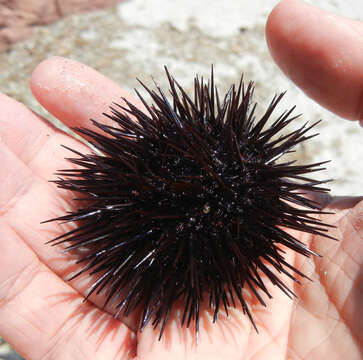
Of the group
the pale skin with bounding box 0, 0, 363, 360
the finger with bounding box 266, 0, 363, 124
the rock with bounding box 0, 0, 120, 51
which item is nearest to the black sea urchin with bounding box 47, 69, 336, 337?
the pale skin with bounding box 0, 0, 363, 360

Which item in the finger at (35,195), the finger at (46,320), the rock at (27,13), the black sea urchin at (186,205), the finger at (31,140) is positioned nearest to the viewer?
the black sea urchin at (186,205)

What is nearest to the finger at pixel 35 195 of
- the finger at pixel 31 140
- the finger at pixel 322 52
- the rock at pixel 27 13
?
the finger at pixel 31 140

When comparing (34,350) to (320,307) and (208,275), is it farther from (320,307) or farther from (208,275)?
(320,307)

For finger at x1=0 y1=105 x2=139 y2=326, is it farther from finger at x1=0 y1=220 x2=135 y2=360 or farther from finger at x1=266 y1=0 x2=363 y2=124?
finger at x1=266 y1=0 x2=363 y2=124

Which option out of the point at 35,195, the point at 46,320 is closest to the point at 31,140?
the point at 35,195

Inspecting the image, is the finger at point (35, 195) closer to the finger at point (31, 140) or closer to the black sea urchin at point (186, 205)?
the finger at point (31, 140)

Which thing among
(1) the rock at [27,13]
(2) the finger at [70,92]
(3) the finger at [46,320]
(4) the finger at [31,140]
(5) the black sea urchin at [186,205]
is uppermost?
(1) the rock at [27,13]

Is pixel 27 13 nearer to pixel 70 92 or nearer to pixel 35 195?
pixel 70 92
